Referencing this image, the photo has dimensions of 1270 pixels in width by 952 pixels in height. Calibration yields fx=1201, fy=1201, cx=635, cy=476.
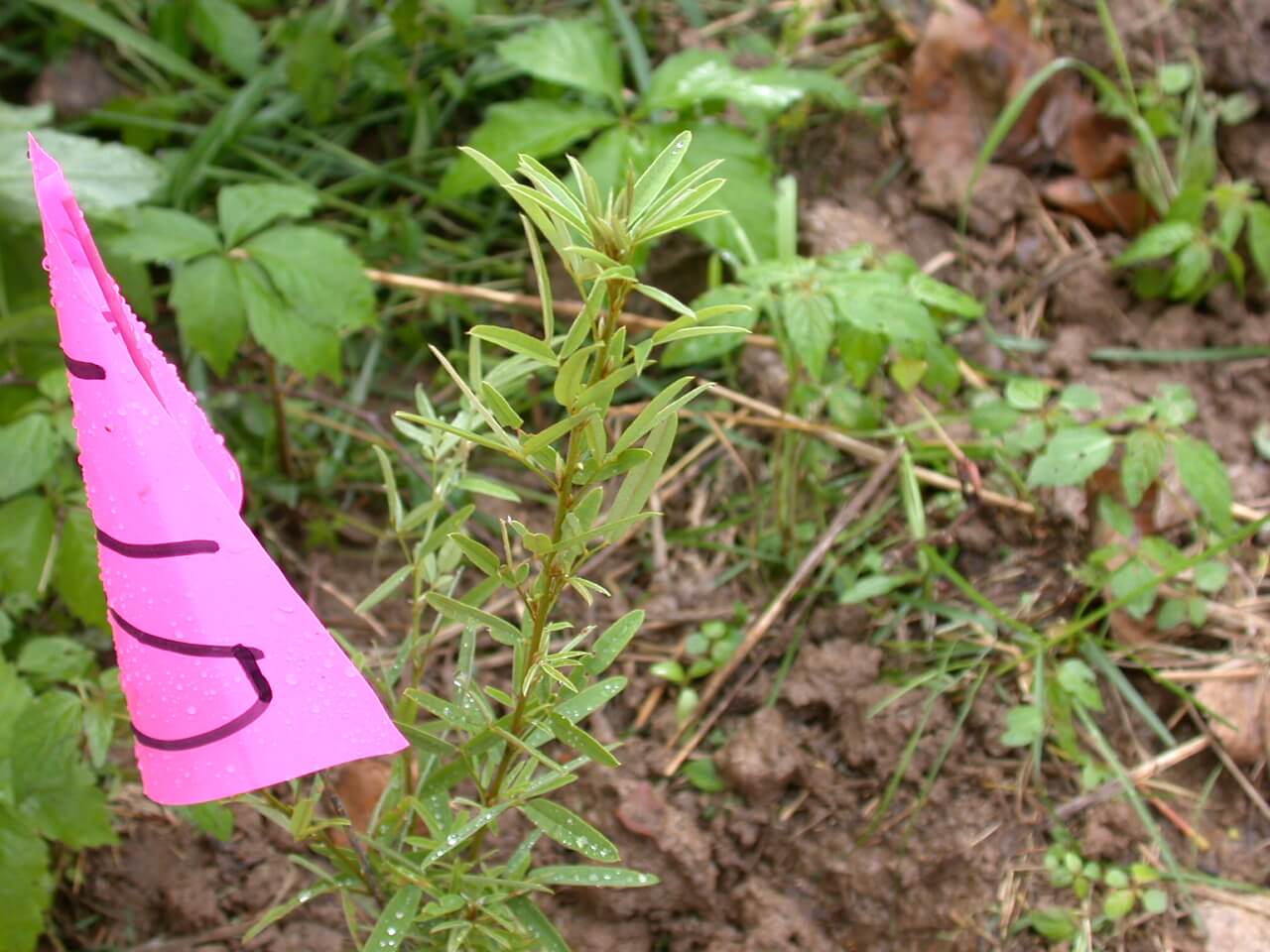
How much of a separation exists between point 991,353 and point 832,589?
1.72 ft

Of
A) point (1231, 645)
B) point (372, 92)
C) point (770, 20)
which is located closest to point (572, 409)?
point (1231, 645)

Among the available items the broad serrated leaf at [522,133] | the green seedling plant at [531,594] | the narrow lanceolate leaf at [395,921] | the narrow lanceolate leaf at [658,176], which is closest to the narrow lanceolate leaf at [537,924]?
the green seedling plant at [531,594]

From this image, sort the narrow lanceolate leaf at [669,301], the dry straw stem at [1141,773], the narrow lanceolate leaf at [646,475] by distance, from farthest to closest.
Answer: the dry straw stem at [1141,773]
the narrow lanceolate leaf at [646,475]
the narrow lanceolate leaf at [669,301]

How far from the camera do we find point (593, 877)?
97 centimetres

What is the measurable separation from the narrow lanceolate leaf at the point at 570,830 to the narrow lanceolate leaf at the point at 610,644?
4.4 inches

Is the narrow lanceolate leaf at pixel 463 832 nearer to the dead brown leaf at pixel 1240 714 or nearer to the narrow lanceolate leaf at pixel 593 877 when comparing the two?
the narrow lanceolate leaf at pixel 593 877

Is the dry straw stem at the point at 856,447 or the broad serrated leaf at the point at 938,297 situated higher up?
the broad serrated leaf at the point at 938,297

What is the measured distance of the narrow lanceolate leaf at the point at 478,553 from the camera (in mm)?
823

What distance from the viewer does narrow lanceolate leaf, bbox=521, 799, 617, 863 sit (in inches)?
36.5

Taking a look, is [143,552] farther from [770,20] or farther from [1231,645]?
[770,20]

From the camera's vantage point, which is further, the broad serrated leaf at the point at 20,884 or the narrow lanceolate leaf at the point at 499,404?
the broad serrated leaf at the point at 20,884

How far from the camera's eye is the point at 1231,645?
5.32 feet

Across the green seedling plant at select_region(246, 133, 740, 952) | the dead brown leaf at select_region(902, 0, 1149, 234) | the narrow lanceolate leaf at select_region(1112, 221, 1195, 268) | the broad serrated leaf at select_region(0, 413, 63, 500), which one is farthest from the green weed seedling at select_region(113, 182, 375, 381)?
the narrow lanceolate leaf at select_region(1112, 221, 1195, 268)

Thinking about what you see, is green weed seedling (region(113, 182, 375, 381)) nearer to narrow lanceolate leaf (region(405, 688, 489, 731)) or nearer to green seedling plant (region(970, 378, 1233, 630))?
narrow lanceolate leaf (region(405, 688, 489, 731))
